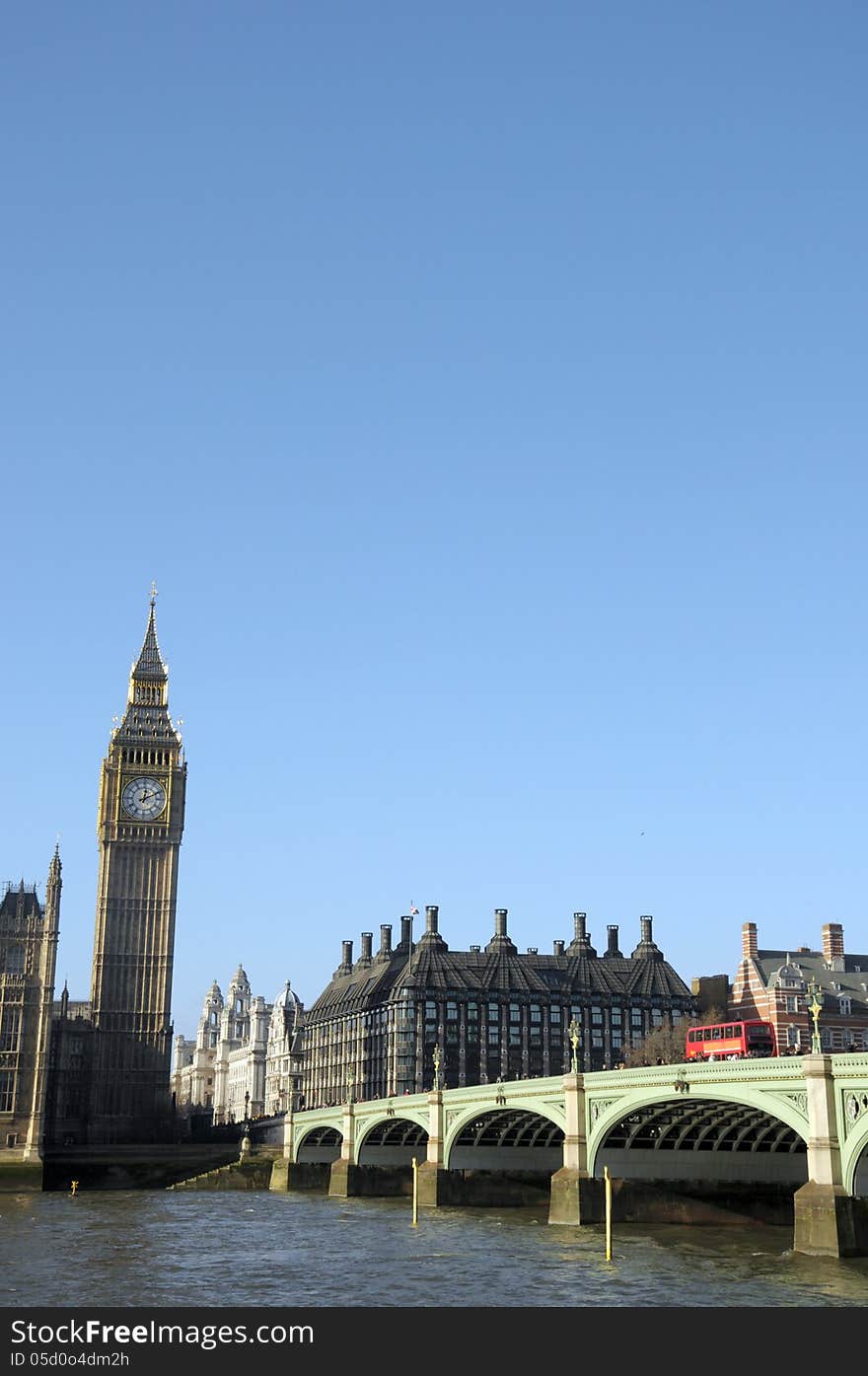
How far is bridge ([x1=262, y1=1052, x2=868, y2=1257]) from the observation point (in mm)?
63000

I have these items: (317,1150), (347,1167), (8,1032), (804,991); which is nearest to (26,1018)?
(8,1032)

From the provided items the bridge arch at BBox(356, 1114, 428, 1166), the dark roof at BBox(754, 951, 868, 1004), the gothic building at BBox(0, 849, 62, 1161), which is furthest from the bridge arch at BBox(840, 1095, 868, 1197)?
the gothic building at BBox(0, 849, 62, 1161)

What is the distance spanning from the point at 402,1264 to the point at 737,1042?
94.3 feet

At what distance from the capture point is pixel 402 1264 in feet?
223

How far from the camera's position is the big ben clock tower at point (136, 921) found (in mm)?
172125

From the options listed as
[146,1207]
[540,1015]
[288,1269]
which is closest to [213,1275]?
[288,1269]

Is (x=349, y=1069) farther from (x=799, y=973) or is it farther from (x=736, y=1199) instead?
(x=736, y=1199)

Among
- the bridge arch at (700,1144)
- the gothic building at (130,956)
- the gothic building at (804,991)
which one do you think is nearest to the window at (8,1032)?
the gothic building at (130,956)

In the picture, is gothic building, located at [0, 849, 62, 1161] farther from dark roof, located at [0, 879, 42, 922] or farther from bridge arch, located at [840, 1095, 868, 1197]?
bridge arch, located at [840, 1095, 868, 1197]

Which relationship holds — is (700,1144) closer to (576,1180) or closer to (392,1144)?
(576,1180)

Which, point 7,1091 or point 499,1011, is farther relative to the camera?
point 499,1011

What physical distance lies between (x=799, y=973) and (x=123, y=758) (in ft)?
267

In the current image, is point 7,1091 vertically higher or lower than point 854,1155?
higher
